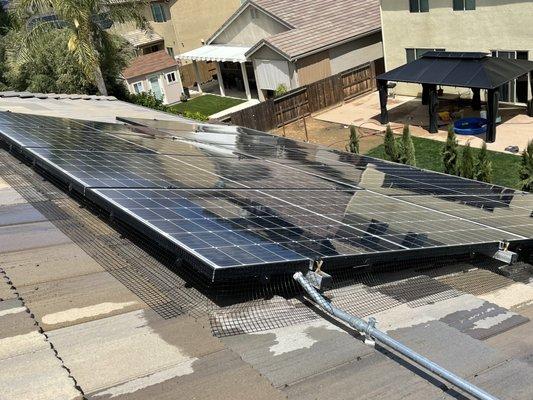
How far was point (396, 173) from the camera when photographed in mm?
15961

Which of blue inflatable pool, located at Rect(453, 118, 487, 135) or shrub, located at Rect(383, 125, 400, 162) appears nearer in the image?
shrub, located at Rect(383, 125, 400, 162)

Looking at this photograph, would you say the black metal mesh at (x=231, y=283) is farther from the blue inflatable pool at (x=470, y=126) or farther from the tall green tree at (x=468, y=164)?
the blue inflatable pool at (x=470, y=126)

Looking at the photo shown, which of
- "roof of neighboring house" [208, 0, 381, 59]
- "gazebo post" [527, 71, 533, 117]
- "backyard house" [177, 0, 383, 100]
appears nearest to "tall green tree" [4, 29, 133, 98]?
"backyard house" [177, 0, 383, 100]

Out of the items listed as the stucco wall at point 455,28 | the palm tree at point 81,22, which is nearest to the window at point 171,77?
the palm tree at point 81,22

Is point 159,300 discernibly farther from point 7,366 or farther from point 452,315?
point 452,315

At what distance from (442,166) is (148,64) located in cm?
3079

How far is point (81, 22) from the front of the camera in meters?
28.7

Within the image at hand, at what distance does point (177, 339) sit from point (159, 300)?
83 cm

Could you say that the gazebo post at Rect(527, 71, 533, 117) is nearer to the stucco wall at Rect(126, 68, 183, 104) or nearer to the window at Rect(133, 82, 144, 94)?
the stucco wall at Rect(126, 68, 183, 104)

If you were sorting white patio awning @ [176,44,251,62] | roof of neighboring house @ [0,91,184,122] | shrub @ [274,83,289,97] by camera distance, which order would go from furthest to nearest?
white patio awning @ [176,44,251,62]
shrub @ [274,83,289,97]
roof of neighboring house @ [0,91,184,122]

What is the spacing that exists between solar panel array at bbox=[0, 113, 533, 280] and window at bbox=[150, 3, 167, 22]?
130ft

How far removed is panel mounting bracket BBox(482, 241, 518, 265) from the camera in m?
9.15

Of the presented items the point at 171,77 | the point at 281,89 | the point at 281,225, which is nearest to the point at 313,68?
the point at 281,89

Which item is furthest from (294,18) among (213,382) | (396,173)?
(213,382)
